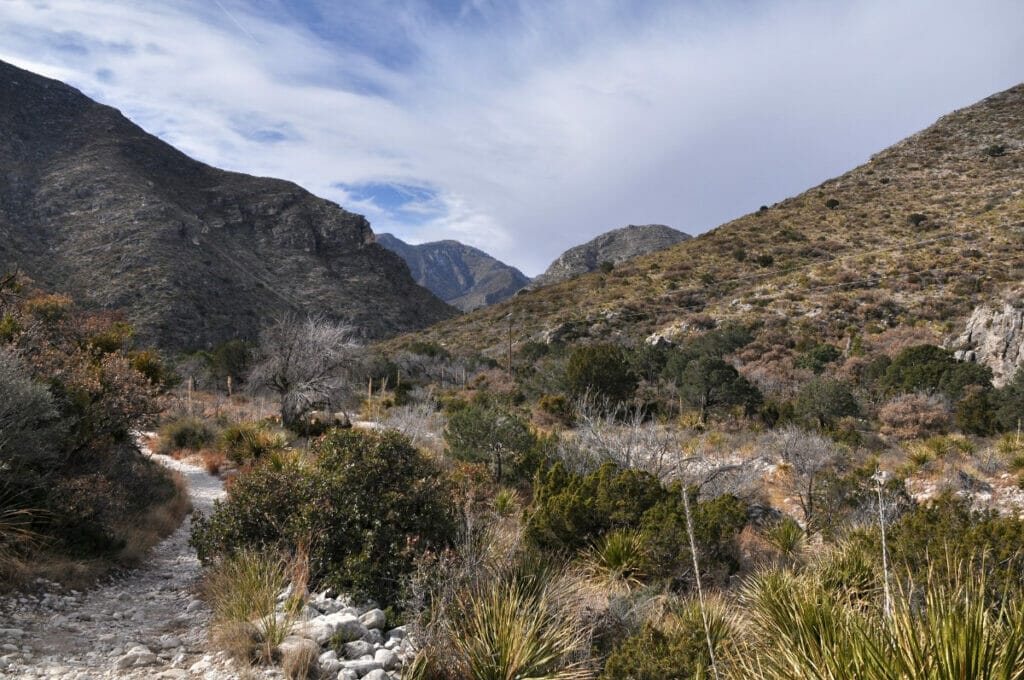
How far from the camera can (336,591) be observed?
476cm

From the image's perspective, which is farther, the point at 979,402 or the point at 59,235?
the point at 59,235

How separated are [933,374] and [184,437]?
19068mm

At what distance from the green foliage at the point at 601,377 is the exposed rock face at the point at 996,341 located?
381 inches

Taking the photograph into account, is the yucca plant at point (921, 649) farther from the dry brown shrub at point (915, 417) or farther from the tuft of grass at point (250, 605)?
the dry brown shrub at point (915, 417)

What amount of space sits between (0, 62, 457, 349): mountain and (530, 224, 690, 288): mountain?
874 inches

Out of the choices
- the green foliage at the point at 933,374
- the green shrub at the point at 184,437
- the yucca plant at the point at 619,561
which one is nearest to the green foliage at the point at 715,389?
the green foliage at the point at 933,374

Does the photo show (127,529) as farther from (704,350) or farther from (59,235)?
(59,235)

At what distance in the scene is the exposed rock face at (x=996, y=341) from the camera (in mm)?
15898

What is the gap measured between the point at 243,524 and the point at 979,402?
15.1m

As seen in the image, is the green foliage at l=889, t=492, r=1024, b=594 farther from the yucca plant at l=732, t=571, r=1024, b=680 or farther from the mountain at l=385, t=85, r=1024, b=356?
the mountain at l=385, t=85, r=1024, b=356

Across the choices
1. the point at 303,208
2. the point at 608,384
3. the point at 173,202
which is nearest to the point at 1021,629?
the point at 608,384

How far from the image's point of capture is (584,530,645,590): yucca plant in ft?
19.8

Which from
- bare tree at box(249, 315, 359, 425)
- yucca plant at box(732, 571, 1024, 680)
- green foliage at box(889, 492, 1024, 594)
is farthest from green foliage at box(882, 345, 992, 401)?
bare tree at box(249, 315, 359, 425)

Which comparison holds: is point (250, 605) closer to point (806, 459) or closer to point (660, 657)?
point (660, 657)
